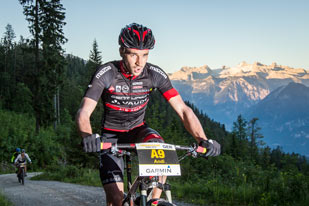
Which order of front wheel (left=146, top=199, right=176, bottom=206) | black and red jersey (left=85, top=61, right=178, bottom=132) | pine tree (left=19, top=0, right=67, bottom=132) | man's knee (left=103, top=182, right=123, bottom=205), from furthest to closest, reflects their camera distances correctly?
pine tree (left=19, top=0, right=67, bottom=132) → black and red jersey (left=85, top=61, right=178, bottom=132) → man's knee (left=103, top=182, right=123, bottom=205) → front wheel (left=146, top=199, right=176, bottom=206)

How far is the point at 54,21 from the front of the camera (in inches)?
1309

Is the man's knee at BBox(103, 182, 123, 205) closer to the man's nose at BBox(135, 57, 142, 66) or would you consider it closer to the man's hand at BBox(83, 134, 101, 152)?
the man's hand at BBox(83, 134, 101, 152)

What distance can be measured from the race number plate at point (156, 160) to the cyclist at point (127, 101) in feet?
1.03

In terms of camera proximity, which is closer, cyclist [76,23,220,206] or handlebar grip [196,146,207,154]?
handlebar grip [196,146,207,154]

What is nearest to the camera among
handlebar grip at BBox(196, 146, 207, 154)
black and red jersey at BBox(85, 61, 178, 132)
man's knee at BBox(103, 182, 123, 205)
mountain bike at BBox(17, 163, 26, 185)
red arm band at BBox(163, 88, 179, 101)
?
handlebar grip at BBox(196, 146, 207, 154)

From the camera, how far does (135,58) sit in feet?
12.1

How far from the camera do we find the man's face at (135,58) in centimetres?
364

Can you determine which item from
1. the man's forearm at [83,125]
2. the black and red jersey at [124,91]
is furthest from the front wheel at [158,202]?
the black and red jersey at [124,91]

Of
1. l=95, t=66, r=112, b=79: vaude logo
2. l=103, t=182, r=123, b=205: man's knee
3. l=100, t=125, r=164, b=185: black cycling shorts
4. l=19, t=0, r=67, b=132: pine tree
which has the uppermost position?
l=19, t=0, r=67, b=132: pine tree

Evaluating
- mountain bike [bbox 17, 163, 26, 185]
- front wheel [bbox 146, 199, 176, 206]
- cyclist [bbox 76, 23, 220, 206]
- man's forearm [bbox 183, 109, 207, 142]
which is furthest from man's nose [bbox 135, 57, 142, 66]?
mountain bike [bbox 17, 163, 26, 185]

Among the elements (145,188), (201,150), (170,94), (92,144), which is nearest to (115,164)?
(145,188)

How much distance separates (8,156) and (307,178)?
3317 centimetres

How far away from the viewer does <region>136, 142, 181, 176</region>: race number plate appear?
9.87 ft

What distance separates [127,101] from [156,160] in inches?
49.9
